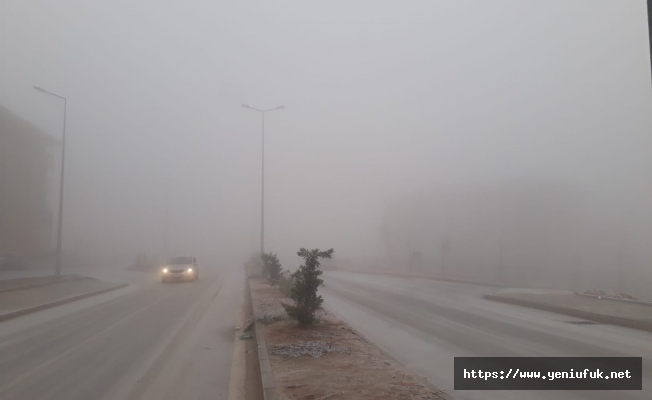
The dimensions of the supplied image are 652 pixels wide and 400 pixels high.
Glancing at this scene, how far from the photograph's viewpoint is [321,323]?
1231cm

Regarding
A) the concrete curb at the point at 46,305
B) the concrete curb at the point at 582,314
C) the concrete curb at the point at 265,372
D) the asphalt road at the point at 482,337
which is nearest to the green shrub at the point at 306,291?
the concrete curb at the point at 265,372

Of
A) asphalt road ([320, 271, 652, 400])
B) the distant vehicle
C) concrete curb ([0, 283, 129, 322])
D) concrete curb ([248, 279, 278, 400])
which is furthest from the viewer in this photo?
the distant vehicle

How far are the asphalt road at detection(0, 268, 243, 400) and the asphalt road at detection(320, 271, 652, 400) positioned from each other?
3.36m

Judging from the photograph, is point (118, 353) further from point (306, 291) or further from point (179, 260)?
point (179, 260)

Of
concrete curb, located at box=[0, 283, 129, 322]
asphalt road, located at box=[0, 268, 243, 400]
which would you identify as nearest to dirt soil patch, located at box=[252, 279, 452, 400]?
asphalt road, located at box=[0, 268, 243, 400]

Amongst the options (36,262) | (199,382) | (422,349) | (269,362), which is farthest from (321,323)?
(36,262)

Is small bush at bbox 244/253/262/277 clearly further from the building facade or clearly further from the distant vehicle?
the building facade

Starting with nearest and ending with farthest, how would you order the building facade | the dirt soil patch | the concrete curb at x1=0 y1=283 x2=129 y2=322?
the dirt soil patch
the concrete curb at x1=0 y1=283 x2=129 y2=322
the building facade

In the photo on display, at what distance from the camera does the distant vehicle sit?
1228 inches

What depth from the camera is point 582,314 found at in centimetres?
1452

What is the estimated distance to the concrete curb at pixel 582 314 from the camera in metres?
12.1

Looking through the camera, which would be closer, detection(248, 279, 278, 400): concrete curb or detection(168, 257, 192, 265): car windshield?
detection(248, 279, 278, 400): concrete curb

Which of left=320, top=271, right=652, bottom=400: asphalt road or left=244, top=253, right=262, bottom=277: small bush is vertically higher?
left=320, top=271, right=652, bottom=400: asphalt road

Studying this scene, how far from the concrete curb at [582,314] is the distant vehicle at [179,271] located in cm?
1942
